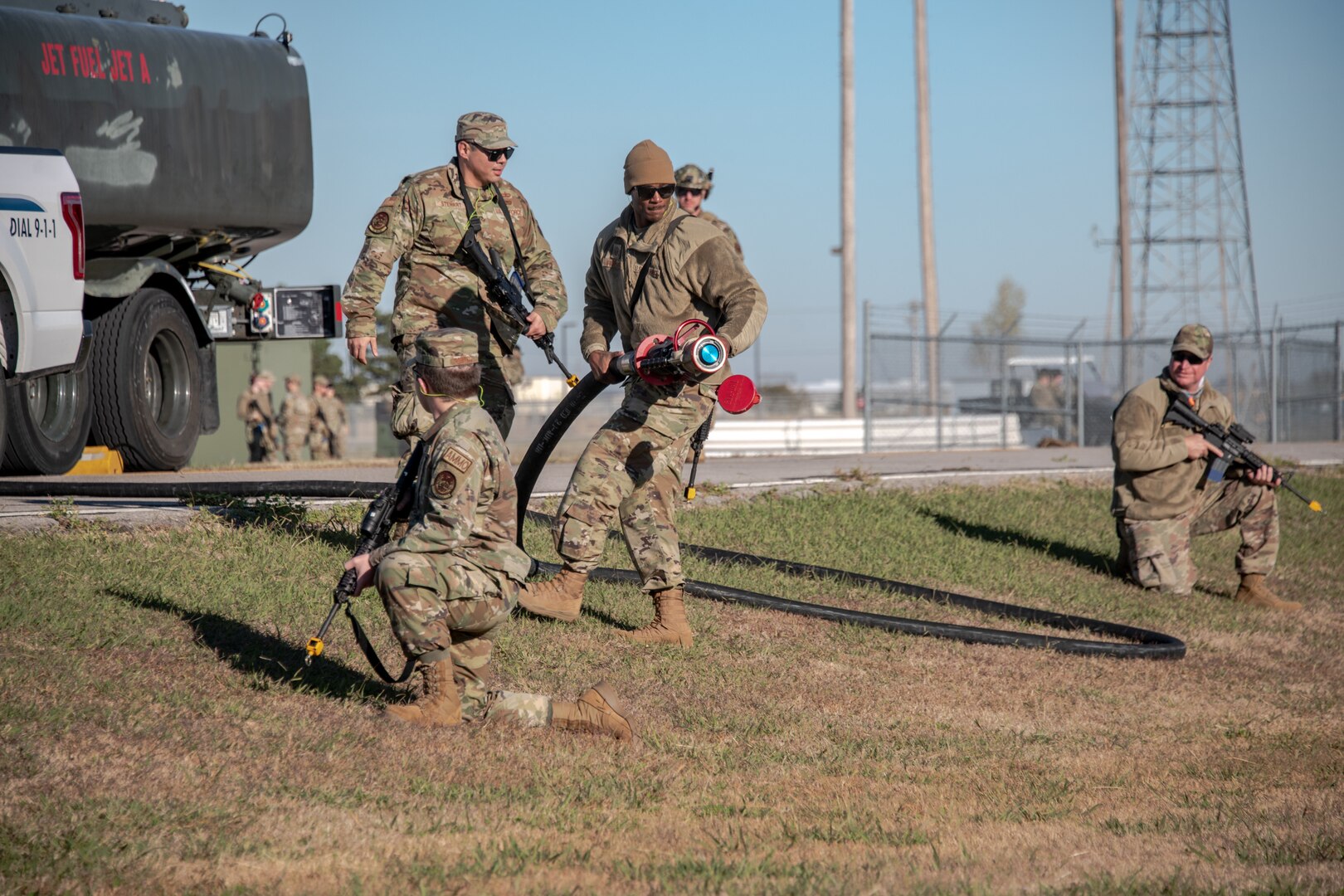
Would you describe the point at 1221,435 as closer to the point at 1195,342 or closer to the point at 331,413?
the point at 1195,342

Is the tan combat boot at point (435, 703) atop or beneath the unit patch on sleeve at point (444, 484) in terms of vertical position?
beneath

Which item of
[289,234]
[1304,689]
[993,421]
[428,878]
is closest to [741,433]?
[993,421]

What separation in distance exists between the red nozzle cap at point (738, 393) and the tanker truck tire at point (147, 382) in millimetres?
6308

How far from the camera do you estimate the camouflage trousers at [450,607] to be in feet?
15.2

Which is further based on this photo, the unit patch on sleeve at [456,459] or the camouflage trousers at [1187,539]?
the camouflage trousers at [1187,539]

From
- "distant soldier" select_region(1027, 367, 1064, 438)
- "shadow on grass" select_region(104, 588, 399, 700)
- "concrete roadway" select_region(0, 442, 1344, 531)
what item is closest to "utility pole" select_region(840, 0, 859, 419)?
"distant soldier" select_region(1027, 367, 1064, 438)

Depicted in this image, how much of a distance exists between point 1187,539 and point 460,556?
6.50 m

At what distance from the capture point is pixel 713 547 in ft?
29.4

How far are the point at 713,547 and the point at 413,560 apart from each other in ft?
14.7

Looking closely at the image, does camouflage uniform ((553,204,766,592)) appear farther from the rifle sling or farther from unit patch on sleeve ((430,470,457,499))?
unit patch on sleeve ((430,470,457,499))

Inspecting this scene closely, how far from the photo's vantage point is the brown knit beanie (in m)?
6.44

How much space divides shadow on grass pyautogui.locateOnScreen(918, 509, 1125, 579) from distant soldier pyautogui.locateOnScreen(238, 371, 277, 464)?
14957mm

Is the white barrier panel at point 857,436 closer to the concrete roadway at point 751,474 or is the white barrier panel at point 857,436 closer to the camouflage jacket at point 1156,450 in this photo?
the concrete roadway at point 751,474

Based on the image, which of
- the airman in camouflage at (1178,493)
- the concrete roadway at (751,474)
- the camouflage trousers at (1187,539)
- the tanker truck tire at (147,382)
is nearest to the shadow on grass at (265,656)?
the concrete roadway at (751,474)
